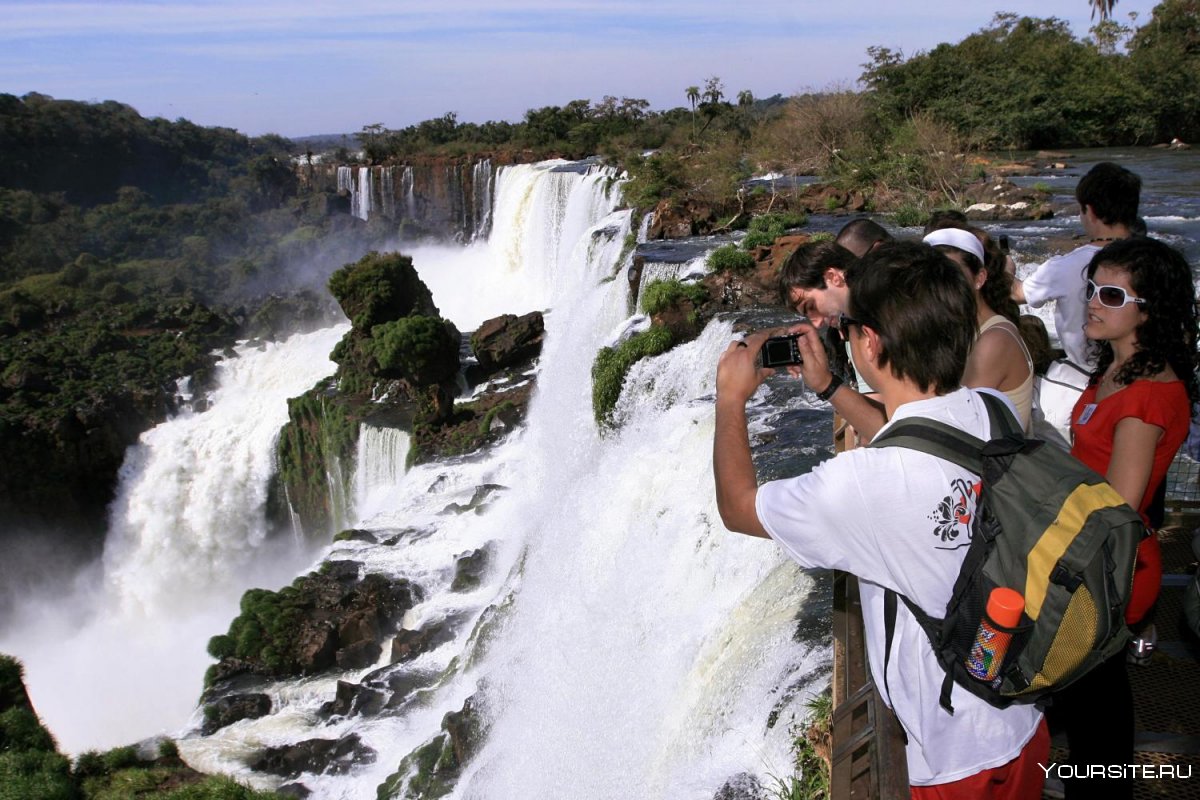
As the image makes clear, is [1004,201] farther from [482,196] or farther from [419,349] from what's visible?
[482,196]

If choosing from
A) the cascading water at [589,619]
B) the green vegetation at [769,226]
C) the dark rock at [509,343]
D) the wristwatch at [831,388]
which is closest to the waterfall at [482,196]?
the dark rock at [509,343]

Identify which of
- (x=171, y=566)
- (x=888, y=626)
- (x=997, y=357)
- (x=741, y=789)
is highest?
(x=997, y=357)

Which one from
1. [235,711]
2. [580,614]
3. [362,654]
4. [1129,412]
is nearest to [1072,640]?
[1129,412]

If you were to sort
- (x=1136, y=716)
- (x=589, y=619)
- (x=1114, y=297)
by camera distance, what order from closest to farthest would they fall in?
(x=1114, y=297) → (x=1136, y=716) → (x=589, y=619)

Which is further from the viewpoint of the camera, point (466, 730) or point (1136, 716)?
point (466, 730)

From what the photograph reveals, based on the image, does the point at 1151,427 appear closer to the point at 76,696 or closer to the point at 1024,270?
the point at 1024,270

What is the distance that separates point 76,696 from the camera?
685 inches

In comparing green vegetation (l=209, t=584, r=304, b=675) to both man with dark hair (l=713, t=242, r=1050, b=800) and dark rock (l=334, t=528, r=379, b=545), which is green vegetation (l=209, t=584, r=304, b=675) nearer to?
dark rock (l=334, t=528, r=379, b=545)

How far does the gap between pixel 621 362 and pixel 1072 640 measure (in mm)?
8519

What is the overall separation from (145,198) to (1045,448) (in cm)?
5939

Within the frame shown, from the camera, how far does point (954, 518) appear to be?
5.28 feet

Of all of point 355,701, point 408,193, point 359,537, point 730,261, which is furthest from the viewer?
point 408,193

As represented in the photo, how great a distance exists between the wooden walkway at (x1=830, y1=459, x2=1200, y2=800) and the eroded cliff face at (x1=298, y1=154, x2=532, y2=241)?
29.9 m

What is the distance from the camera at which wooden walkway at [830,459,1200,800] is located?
2.05 metres
